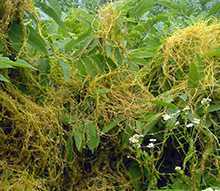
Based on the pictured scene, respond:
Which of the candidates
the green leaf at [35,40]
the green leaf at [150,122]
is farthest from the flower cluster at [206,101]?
the green leaf at [35,40]

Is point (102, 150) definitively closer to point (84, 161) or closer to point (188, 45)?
point (84, 161)

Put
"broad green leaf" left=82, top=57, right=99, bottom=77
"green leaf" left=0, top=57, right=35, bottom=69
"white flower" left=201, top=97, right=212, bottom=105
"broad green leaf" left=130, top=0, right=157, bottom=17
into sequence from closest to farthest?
"green leaf" left=0, top=57, right=35, bottom=69, "white flower" left=201, top=97, right=212, bottom=105, "broad green leaf" left=82, top=57, right=99, bottom=77, "broad green leaf" left=130, top=0, right=157, bottom=17

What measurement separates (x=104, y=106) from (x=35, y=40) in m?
0.25

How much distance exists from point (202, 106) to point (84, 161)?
345 millimetres

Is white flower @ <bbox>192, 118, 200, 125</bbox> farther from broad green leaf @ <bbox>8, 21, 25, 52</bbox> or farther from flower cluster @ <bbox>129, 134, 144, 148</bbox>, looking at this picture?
broad green leaf @ <bbox>8, 21, 25, 52</bbox>

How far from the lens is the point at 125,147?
1579mm

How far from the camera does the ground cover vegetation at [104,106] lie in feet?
4.87

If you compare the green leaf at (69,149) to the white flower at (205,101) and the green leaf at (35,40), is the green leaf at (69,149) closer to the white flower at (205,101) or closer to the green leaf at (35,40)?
the green leaf at (35,40)

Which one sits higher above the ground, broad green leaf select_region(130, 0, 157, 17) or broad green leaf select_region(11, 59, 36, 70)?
broad green leaf select_region(11, 59, 36, 70)

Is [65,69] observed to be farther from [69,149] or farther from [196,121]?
[196,121]

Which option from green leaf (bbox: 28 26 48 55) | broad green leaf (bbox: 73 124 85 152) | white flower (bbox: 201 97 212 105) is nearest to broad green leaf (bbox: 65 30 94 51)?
green leaf (bbox: 28 26 48 55)

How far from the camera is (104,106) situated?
1.59m

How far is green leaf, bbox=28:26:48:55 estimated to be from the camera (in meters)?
1.52

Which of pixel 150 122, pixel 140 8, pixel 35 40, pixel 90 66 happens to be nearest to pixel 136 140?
pixel 150 122
